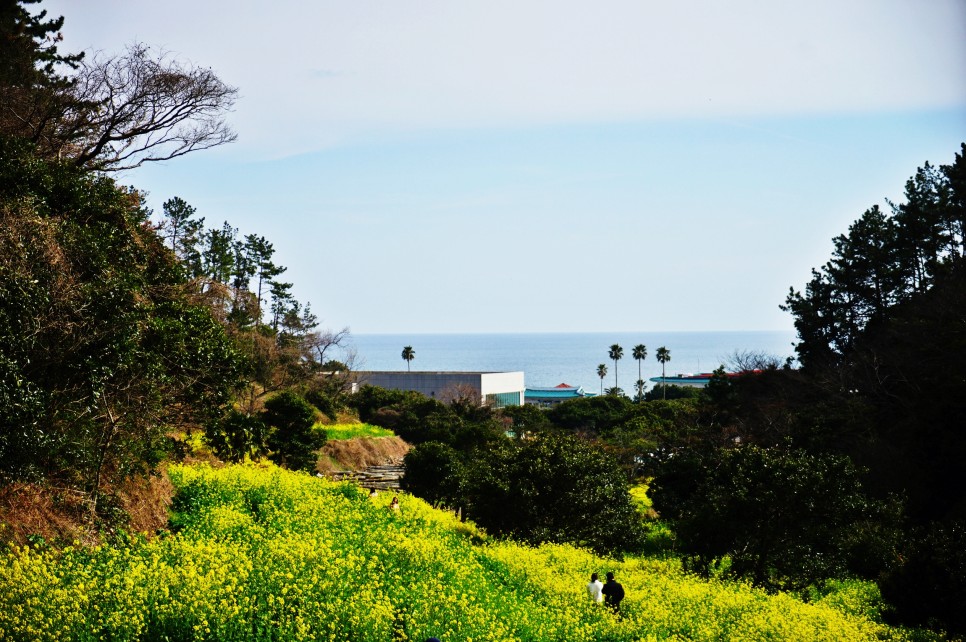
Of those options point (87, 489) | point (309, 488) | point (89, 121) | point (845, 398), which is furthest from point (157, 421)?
point (845, 398)

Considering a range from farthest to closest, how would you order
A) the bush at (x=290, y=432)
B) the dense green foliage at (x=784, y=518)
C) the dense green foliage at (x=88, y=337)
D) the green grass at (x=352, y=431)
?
the green grass at (x=352, y=431)
the bush at (x=290, y=432)
the dense green foliage at (x=784, y=518)
the dense green foliage at (x=88, y=337)

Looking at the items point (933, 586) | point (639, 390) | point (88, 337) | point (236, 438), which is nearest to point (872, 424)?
point (933, 586)

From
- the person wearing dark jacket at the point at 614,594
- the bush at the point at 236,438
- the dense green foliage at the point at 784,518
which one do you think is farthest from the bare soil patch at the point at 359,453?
the person wearing dark jacket at the point at 614,594

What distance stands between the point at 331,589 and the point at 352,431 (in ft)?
151

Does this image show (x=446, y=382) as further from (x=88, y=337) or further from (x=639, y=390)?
(x=88, y=337)

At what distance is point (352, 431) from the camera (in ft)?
192

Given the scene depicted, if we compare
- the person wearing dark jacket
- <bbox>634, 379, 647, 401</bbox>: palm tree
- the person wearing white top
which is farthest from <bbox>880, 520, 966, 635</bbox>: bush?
<bbox>634, 379, 647, 401</bbox>: palm tree

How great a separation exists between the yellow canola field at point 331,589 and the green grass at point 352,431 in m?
31.3

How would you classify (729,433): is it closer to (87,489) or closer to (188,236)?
(87,489)

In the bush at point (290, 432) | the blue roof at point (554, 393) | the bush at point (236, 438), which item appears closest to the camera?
the bush at point (236, 438)

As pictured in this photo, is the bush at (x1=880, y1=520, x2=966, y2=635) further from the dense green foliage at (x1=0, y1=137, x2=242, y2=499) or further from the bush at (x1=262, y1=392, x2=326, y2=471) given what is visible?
the bush at (x1=262, y1=392, x2=326, y2=471)

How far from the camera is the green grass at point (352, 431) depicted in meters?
55.8

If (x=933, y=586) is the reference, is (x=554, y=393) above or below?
above

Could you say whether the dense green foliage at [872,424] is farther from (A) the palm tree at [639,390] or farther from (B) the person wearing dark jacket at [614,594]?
(A) the palm tree at [639,390]
